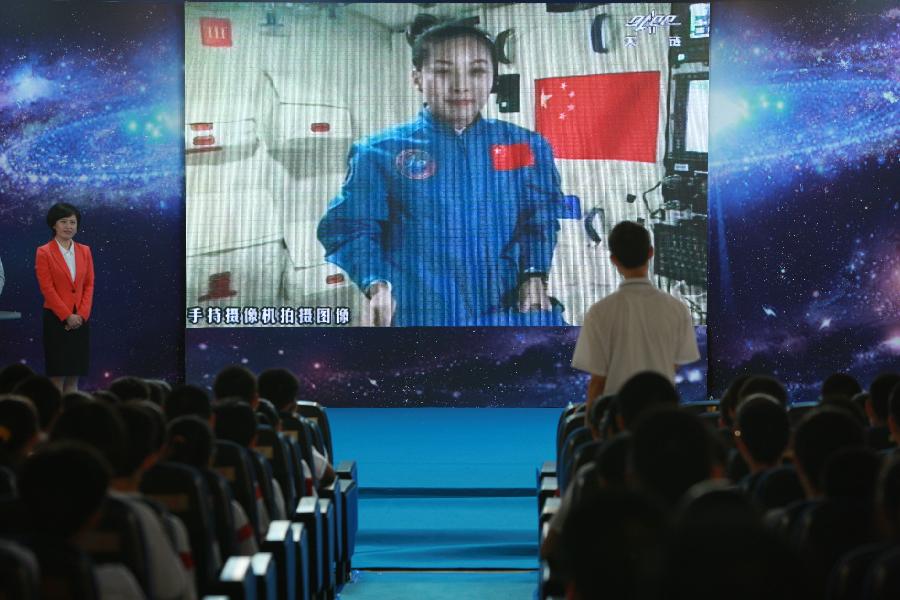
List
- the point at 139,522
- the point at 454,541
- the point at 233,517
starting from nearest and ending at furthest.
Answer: the point at 139,522 → the point at 233,517 → the point at 454,541

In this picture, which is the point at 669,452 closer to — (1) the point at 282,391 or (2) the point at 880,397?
(2) the point at 880,397

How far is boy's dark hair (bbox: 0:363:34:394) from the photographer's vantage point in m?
4.64

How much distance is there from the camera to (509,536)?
5.80 meters

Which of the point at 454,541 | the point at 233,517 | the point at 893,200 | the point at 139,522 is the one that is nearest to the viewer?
the point at 139,522

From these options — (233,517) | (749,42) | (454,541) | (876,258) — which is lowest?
(454,541)

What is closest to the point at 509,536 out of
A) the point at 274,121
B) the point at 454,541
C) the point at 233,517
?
the point at 454,541

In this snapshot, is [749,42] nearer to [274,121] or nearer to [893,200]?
[893,200]

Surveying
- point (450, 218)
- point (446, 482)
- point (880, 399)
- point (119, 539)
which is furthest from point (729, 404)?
point (450, 218)

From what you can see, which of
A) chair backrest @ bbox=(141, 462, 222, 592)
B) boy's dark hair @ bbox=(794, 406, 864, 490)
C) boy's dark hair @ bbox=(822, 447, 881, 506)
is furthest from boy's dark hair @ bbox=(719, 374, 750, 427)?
chair backrest @ bbox=(141, 462, 222, 592)

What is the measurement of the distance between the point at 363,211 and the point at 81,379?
7.61 ft

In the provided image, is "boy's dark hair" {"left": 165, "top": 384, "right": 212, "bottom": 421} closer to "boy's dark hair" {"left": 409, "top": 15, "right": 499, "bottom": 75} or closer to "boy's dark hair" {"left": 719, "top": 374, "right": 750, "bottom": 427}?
"boy's dark hair" {"left": 719, "top": 374, "right": 750, "bottom": 427}

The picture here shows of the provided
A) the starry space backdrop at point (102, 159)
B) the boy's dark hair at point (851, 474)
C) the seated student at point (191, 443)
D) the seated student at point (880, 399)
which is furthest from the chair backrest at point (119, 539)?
the starry space backdrop at point (102, 159)

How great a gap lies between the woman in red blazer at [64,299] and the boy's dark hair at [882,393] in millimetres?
4337

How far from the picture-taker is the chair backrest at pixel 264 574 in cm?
316
